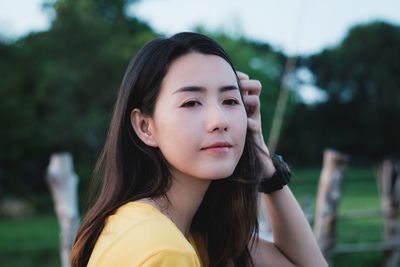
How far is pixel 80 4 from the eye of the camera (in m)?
19.6

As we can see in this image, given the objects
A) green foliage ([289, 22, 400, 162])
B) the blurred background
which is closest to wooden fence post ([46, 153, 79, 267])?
the blurred background

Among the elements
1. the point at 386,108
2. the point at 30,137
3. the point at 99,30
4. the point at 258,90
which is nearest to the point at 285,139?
the point at 386,108

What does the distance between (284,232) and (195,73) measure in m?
0.76

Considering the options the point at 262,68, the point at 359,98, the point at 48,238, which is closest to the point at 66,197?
the point at 48,238

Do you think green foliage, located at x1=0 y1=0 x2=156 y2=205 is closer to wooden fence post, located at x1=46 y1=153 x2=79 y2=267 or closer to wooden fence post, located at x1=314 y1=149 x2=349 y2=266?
wooden fence post, located at x1=46 y1=153 x2=79 y2=267

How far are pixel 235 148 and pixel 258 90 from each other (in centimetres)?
41

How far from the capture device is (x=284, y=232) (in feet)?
5.75

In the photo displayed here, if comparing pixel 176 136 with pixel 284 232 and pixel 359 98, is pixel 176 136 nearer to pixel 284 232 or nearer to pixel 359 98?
pixel 284 232

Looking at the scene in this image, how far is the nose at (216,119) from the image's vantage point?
1387 mm

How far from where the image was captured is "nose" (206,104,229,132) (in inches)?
54.6

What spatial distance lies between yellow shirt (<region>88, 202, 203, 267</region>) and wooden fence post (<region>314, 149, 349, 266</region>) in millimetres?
4847

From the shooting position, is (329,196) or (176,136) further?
(329,196)

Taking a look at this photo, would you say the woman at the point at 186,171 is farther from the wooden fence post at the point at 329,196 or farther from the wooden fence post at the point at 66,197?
the wooden fence post at the point at 329,196

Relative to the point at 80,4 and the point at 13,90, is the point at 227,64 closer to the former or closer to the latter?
the point at 13,90
